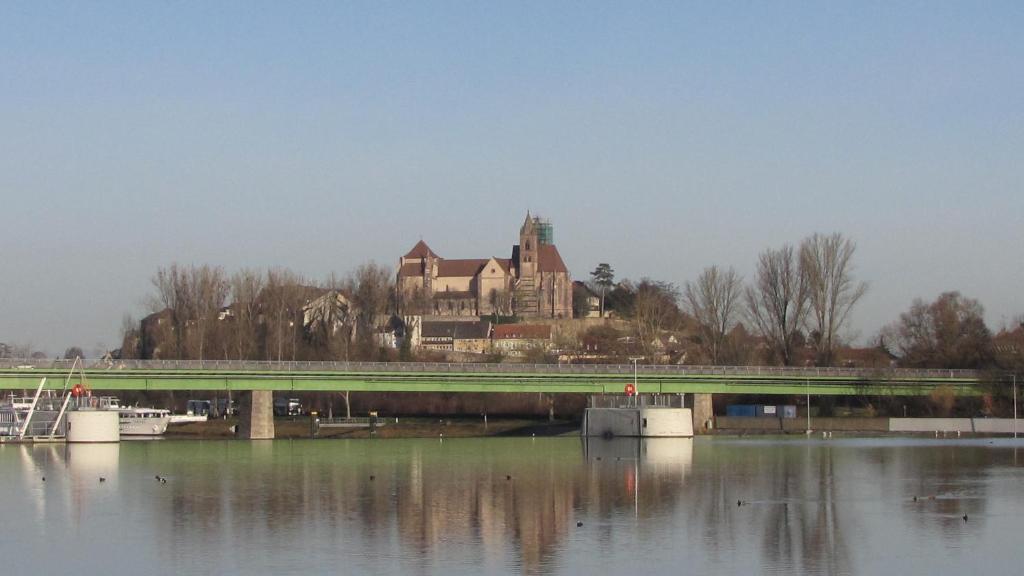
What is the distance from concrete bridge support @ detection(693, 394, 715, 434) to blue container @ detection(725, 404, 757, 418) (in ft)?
12.3

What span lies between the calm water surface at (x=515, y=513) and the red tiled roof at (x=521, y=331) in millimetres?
112384

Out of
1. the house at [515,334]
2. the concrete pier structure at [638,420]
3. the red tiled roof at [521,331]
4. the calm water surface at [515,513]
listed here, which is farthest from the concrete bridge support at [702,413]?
the red tiled roof at [521,331]

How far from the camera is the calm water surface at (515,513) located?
1240 inches

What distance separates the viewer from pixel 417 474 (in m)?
55.8

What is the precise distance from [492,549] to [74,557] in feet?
30.8

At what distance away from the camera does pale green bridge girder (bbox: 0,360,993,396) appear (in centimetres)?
8288

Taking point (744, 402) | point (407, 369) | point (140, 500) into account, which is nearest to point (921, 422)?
point (744, 402)

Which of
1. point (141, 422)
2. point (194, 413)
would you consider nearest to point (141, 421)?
point (141, 422)

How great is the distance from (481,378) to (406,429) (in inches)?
331

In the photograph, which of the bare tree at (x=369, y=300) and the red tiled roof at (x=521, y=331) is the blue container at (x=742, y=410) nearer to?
the bare tree at (x=369, y=300)

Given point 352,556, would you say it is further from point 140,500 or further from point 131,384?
point 131,384

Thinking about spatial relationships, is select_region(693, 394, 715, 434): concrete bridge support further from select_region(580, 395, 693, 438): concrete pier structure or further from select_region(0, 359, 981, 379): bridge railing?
select_region(580, 395, 693, 438): concrete pier structure

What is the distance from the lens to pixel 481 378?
89938 millimetres

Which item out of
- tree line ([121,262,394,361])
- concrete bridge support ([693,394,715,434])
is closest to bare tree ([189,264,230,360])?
tree line ([121,262,394,361])
